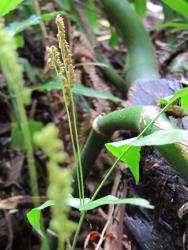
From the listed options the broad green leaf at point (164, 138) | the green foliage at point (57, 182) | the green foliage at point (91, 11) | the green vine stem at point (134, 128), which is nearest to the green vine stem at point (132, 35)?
the green foliage at point (91, 11)

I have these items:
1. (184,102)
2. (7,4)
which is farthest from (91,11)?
(184,102)

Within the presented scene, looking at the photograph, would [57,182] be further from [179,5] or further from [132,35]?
[132,35]

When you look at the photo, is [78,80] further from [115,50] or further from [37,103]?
[115,50]

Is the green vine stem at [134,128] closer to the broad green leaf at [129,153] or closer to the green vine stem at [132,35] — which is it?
the broad green leaf at [129,153]

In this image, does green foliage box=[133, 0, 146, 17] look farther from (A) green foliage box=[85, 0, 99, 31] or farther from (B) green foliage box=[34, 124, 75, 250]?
(B) green foliage box=[34, 124, 75, 250]

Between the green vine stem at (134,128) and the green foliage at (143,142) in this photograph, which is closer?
the green foliage at (143,142)

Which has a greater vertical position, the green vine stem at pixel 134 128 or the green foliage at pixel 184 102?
the green foliage at pixel 184 102
